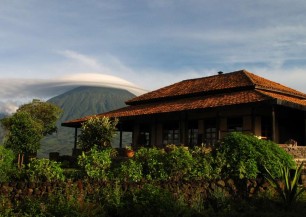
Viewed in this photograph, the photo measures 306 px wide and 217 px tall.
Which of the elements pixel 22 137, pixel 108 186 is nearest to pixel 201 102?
pixel 22 137

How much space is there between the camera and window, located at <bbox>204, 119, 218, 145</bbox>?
2486cm

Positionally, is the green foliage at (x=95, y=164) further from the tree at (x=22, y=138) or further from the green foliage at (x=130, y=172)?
the tree at (x=22, y=138)

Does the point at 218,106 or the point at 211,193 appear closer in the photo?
the point at 211,193

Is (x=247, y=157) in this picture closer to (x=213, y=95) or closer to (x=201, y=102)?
(x=201, y=102)

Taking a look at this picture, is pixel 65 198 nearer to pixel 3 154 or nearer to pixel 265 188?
pixel 265 188

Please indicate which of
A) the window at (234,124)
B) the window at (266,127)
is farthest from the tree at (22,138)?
the window at (266,127)

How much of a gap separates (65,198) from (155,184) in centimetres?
283

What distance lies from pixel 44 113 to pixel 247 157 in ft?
147

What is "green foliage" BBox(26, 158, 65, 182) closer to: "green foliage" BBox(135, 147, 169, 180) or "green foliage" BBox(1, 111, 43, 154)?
"green foliage" BBox(135, 147, 169, 180)

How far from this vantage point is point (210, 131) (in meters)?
25.1

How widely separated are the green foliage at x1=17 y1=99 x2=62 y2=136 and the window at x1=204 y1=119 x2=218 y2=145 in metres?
34.8

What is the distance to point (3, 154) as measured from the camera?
18.2m

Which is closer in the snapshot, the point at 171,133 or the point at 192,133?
the point at 192,133

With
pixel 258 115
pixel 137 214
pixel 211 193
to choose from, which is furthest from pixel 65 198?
pixel 258 115
